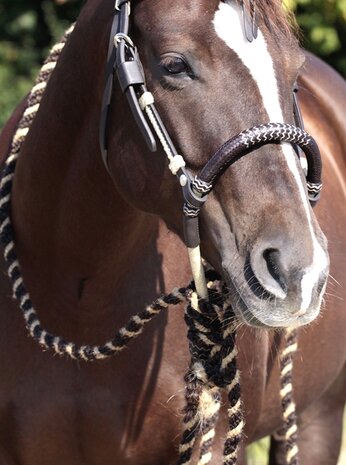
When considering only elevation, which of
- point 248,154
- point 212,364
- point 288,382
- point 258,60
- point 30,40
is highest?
point 258,60

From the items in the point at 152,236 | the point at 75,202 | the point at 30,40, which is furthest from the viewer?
the point at 30,40

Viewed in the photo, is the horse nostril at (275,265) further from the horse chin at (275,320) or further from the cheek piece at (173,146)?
the cheek piece at (173,146)

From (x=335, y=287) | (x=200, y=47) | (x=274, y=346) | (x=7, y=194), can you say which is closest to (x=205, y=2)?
(x=200, y=47)

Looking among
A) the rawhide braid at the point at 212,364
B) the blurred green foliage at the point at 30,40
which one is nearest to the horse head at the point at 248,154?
the rawhide braid at the point at 212,364

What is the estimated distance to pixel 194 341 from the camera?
99.1 inches

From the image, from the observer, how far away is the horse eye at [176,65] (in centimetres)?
229

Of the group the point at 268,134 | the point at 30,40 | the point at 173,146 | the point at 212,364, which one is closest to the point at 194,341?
the point at 212,364

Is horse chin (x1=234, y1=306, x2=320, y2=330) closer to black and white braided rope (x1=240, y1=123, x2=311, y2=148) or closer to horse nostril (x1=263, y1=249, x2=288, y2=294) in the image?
horse nostril (x1=263, y1=249, x2=288, y2=294)

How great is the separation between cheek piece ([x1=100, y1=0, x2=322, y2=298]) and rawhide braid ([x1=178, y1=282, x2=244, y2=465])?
0.19ft

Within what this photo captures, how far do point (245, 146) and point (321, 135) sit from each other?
171 cm

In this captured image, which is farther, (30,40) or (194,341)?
(30,40)

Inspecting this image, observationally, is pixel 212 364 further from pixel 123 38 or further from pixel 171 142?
pixel 123 38

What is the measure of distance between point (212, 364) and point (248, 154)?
1.86ft

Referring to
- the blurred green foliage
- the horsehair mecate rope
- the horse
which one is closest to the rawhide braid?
the horsehair mecate rope
